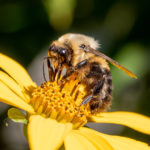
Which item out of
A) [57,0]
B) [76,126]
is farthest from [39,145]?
[57,0]

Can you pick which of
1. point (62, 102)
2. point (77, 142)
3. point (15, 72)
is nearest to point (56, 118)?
point (62, 102)

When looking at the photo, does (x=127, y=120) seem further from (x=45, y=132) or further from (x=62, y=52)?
(x=45, y=132)

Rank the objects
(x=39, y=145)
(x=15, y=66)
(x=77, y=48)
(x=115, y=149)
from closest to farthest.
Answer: (x=39, y=145) → (x=115, y=149) → (x=77, y=48) → (x=15, y=66)

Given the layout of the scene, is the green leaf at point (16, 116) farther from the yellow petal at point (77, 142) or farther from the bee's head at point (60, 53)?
the bee's head at point (60, 53)

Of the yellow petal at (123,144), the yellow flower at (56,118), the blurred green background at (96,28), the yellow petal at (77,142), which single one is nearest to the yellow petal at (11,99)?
the yellow flower at (56,118)

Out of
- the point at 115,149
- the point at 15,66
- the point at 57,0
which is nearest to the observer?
the point at 115,149

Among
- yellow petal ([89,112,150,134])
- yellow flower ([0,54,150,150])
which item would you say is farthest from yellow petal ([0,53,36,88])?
yellow petal ([89,112,150,134])

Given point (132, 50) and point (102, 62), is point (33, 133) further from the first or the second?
point (132, 50)

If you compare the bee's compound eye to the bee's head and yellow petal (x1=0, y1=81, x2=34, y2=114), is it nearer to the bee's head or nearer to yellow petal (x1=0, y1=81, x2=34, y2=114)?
the bee's head
